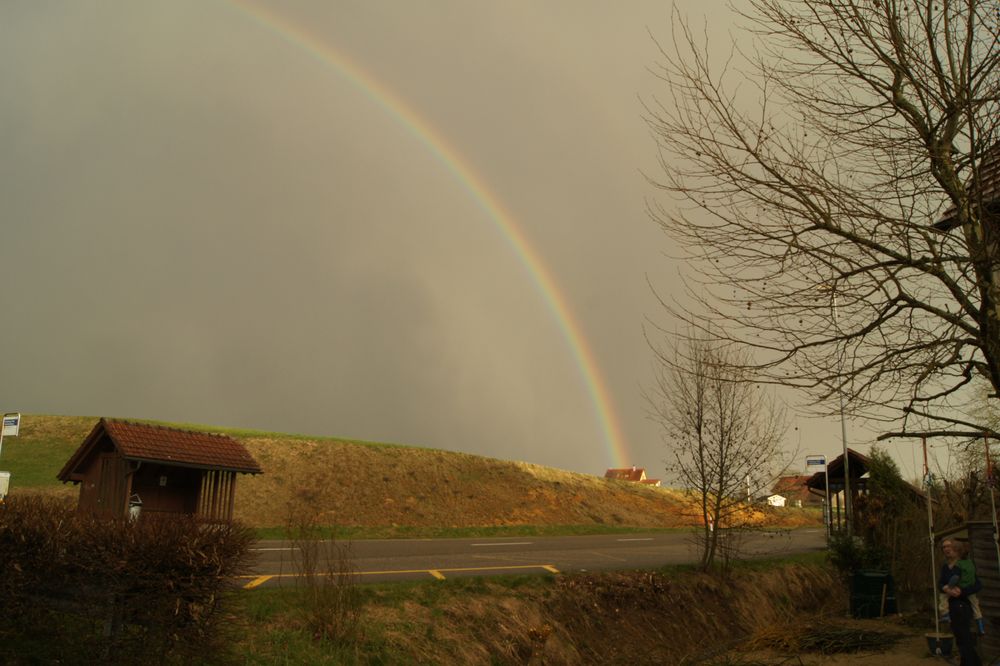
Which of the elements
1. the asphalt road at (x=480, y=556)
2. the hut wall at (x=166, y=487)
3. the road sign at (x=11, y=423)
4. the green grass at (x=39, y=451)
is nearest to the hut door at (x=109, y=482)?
the hut wall at (x=166, y=487)

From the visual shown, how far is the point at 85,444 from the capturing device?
16.9 meters

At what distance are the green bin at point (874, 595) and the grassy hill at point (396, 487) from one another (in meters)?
23.3

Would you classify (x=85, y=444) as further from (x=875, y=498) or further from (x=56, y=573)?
(x=875, y=498)

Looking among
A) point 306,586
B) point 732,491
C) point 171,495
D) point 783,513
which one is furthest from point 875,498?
point 783,513

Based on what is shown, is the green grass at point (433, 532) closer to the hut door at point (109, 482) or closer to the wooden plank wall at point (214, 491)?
the wooden plank wall at point (214, 491)

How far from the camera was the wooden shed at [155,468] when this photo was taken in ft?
52.5

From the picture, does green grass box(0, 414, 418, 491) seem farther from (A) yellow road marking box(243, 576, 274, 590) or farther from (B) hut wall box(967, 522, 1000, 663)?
(B) hut wall box(967, 522, 1000, 663)

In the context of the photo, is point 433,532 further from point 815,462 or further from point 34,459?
point 34,459

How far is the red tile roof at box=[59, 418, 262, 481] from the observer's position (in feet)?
52.9

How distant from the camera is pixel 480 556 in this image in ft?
66.6

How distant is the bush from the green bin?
15.7m

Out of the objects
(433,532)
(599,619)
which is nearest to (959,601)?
(599,619)

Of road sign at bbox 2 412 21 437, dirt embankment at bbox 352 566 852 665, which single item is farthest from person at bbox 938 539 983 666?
road sign at bbox 2 412 21 437

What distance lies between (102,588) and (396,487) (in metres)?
42.5
